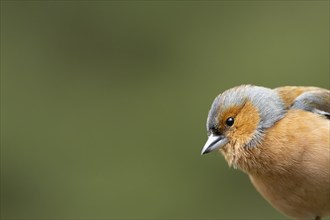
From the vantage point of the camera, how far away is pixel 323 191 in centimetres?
510

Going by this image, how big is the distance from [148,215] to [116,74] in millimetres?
2652

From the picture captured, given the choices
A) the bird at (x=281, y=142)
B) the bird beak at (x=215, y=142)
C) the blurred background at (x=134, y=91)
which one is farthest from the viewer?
the blurred background at (x=134, y=91)

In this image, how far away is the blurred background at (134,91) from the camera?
10.1m

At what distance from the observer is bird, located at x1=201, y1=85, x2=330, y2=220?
512 cm

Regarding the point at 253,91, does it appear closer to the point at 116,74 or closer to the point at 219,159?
the point at 219,159

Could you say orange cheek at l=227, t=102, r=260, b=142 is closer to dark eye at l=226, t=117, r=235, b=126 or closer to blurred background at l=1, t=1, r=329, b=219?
dark eye at l=226, t=117, r=235, b=126

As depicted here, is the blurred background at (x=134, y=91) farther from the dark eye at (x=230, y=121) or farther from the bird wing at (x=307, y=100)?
the dark eye at (x=230, y=121)

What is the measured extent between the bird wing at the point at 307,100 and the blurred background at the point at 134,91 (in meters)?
4.11

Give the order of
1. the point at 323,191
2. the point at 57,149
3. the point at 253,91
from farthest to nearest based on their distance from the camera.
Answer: the point at 57,149, the point at 253,91, the point at 323,191

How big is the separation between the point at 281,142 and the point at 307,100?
1.51 ft

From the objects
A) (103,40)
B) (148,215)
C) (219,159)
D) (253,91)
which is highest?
(103,40)

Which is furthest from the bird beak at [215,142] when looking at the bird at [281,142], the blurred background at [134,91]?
the blurred background at [134,91]

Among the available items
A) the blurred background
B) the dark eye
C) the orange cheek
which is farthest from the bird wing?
the blurred background

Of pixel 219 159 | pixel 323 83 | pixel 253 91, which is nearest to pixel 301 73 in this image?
pixel 323 83
